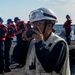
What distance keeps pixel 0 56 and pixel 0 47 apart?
347 mm

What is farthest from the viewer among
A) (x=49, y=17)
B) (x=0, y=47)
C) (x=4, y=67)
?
(x=4, y=67)

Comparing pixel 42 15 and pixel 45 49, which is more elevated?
pixel 42 15

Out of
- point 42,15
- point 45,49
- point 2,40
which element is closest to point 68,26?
point 2,40

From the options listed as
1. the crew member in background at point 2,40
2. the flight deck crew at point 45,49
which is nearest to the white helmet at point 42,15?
the flight deck crew at point 45,49

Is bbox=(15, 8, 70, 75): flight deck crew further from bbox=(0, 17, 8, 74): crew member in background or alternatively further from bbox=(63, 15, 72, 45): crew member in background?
bbox=(63, 15, 72, 45): crew member in background

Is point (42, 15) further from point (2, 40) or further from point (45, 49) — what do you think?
point (2, 40)

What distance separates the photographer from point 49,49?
3.41 m

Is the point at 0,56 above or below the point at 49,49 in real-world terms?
below

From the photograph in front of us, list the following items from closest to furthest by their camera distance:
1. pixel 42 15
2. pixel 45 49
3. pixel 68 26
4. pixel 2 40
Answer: pixel 45 49 → pixel 42 15 → pixel 2 40 → pixel 68 26

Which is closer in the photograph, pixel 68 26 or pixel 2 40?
pixel 2 40

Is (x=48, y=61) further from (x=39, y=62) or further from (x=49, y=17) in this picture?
(x=49, y=17)

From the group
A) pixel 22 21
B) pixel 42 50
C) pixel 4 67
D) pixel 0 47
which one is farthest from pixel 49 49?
pixel 22 21

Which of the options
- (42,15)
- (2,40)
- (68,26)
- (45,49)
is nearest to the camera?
(45,49)

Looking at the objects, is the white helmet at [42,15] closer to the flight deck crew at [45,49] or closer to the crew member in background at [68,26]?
the flight deck crew at [45,49]
